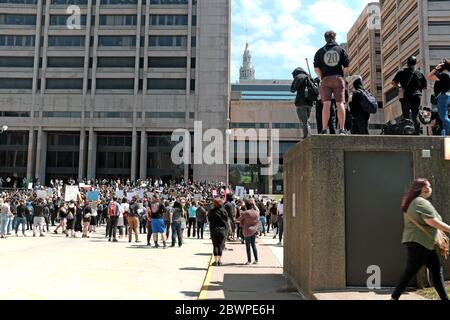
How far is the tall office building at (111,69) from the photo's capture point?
64.8 meters

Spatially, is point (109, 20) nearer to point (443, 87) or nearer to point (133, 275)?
point (133, 275)

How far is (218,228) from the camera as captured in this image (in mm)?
10812

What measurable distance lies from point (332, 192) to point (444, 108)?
3.16 metres

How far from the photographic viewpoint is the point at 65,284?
7.76 m

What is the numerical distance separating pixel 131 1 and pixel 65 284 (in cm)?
6508

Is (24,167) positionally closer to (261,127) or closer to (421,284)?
(261,127)

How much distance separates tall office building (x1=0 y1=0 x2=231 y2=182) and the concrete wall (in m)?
57.3

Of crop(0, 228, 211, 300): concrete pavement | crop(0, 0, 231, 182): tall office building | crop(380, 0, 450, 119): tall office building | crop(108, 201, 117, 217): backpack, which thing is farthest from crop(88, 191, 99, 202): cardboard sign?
crop(380, 0, 450, 119): tall office building

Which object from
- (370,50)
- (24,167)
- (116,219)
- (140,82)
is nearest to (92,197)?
(116,219)

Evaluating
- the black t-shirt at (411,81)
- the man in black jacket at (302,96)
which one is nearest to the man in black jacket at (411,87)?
the black t-shirt at (411,81)

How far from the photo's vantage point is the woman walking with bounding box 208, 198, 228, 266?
1077cm

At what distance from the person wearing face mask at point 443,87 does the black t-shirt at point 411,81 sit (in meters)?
0.18

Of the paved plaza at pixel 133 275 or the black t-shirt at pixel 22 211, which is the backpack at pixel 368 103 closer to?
the paved plaza at pixel 133 275

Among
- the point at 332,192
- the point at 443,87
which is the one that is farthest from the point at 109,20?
the point at 332,192
